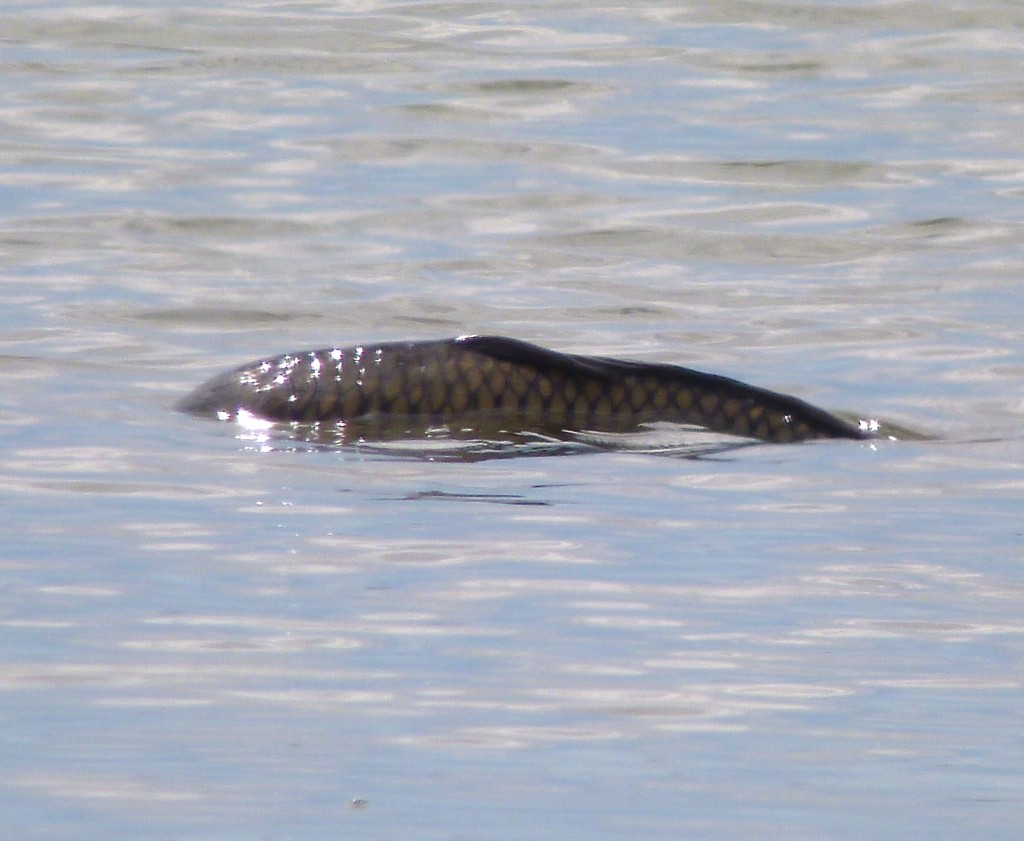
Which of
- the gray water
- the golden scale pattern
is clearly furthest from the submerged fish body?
the gray water

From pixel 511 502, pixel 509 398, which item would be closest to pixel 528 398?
pixel 509 398

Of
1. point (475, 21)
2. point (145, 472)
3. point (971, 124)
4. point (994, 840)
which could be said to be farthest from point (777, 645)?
point (475, 21)

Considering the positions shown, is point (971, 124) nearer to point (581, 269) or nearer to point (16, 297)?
point (581, 269)

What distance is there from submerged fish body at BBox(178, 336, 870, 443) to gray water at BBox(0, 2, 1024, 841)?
292mm

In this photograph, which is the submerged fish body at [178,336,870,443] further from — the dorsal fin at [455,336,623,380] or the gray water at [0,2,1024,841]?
the gray water at [0,2,1024,841]

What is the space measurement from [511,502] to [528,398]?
1.16 m

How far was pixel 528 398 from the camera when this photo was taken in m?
7.17

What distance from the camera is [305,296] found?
34.4 ft

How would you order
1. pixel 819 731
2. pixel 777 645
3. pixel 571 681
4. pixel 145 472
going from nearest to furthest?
pixel 819 731 → pixel 571 681 → pixel 777 645 → pixel 145 472

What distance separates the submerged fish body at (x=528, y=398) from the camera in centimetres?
716

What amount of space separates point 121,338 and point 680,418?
110 inches

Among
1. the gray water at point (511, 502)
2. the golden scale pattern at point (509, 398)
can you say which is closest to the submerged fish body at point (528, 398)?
the golden scale pattern at point (509, 398)

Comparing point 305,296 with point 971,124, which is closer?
point 305,296

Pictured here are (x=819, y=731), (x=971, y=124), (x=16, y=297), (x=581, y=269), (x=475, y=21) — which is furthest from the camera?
(x=475, y=21)
